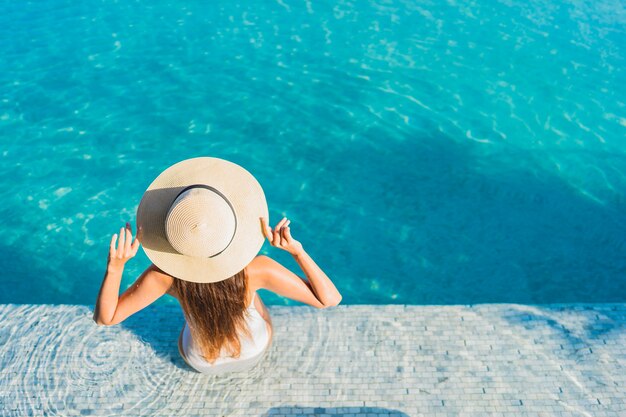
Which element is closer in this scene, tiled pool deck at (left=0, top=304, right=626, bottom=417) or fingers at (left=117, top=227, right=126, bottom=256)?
fingers at (left=117, top=227, right=126, bottom=256)

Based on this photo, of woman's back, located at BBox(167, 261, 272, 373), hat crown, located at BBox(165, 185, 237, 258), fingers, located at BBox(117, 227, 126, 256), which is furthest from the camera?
woman's back, located at BBox(167, 261, 272, 373)

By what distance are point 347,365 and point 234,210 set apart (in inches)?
69.1

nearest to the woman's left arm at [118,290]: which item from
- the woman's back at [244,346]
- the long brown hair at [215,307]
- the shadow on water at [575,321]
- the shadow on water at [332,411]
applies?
the long brown hair at [215,307]

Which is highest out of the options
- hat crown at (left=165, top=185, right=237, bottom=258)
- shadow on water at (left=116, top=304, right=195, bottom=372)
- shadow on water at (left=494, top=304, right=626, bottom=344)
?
hat crown at (left=165, top=185, right=237, bottom=258)

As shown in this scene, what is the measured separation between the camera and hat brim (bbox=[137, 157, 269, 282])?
2980 millimetres

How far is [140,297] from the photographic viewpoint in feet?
11.1

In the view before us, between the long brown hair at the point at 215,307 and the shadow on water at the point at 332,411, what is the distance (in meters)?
0.68

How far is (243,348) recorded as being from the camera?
12.4 feet

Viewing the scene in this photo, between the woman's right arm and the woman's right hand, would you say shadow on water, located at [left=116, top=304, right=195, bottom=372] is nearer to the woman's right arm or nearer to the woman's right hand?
the woman's right arm

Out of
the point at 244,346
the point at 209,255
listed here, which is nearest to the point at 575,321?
the point at 244,346

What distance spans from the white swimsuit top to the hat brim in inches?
28.5

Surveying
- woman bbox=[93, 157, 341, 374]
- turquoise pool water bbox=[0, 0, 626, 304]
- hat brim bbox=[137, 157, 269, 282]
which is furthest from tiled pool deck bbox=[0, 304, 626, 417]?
turquoise pool water bbox=[0, 0, 626, 304]

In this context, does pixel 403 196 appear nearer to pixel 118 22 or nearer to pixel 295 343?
pixel 295 343

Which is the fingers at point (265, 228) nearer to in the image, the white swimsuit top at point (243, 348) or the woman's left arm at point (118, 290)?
the woman's left arm at point (118, 290)
